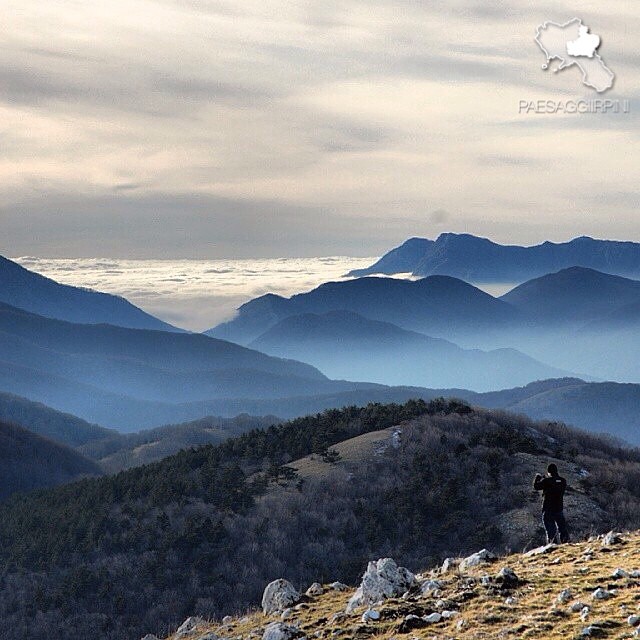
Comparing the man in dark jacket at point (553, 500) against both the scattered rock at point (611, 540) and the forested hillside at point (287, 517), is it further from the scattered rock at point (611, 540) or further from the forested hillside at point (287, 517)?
the forested hillside at point (287, 517)

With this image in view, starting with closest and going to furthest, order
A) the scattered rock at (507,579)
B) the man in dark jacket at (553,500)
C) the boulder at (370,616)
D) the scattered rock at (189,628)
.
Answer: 1. the boulder at (370,616)
2. the scattered rock at (507,579)
3. the scattered rock at (189,628)
4. the man in dark jacket at (553,500)

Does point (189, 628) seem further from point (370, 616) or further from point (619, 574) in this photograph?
point (619, 574)

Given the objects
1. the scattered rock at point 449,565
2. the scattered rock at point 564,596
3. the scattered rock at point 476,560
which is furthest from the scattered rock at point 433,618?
the scattered rock at point 449,565

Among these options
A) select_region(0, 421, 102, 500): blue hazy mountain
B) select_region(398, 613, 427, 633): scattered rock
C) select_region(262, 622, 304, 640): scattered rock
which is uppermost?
select_region(398, 613, 427, 633): scattered rock

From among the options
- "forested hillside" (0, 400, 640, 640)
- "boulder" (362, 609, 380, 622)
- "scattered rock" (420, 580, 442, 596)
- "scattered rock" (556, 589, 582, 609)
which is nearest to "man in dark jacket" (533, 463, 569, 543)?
"scattered rock" (420, 580, 442, 596)

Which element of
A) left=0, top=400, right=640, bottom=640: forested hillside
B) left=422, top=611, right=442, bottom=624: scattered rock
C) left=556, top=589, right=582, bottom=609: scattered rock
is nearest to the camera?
left=556, top=589, right=582, bottom=609: scattered rock

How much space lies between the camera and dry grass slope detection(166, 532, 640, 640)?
650 inches

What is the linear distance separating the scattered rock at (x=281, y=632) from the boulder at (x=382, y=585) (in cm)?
170

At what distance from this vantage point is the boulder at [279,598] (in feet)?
78.8

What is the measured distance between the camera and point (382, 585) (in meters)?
21.6

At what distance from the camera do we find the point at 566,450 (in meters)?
72.2

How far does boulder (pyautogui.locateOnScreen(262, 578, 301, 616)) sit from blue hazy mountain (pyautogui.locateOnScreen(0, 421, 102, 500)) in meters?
139

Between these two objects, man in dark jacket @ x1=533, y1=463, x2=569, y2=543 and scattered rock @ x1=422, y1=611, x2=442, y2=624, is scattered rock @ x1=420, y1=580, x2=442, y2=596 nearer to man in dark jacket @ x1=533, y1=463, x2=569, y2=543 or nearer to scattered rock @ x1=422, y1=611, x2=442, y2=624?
scattered rock @ x1=422, y1=611, x2=442, y2=624

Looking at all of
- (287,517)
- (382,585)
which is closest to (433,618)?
(382,585)
